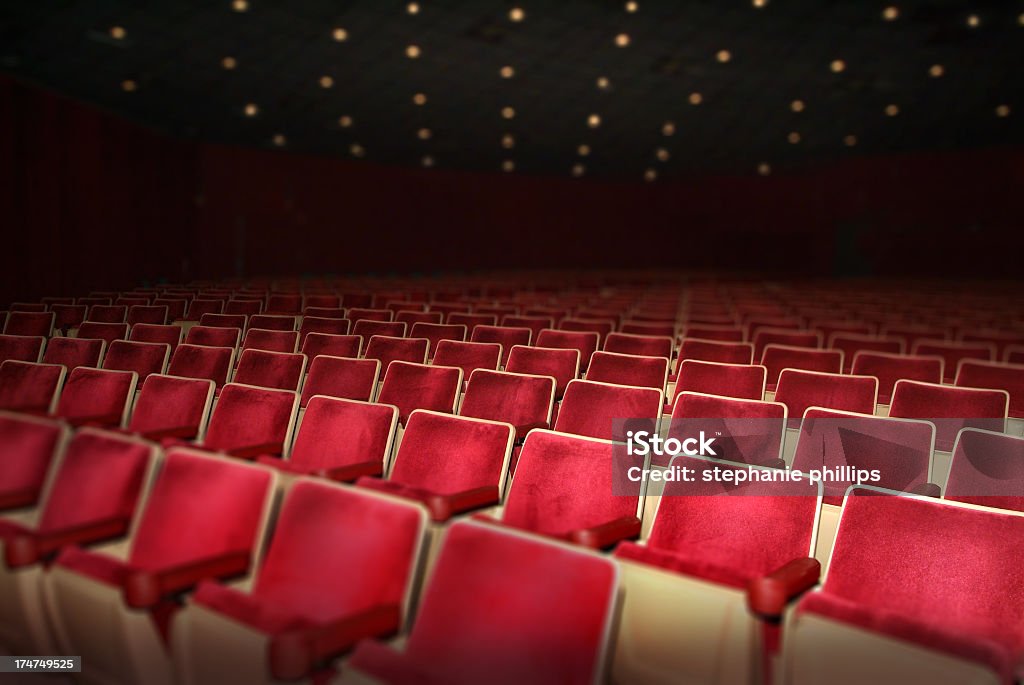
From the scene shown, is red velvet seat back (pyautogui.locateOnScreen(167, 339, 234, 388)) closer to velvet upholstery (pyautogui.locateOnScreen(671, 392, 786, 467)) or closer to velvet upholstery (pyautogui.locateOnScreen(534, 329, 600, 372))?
velvet upholstery (pyautogui.locateOnScreen(534, 329, 600, 372))

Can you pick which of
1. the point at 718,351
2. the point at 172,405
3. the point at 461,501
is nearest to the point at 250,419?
the point at 172,405

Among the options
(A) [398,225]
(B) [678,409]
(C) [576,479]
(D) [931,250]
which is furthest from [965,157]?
(C) [576,479]

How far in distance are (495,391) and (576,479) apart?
1085mm

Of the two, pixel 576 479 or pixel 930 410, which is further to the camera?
pixel 930 410

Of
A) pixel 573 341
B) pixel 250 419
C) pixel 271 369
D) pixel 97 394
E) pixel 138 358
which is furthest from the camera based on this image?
pixel 573 341

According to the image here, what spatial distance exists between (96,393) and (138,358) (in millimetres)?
715

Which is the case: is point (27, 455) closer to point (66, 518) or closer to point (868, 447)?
point (66, 518)

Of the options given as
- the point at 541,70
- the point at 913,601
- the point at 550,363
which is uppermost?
the point at 541,70

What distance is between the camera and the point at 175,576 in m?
1.48

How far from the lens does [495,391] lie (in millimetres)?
3080

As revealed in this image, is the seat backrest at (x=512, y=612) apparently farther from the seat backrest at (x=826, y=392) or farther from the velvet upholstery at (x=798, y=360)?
the velvet upholstery at (x=798, y=360)

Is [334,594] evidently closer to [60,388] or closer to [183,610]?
[183,610]

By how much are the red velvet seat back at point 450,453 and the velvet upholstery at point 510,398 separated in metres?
0.65

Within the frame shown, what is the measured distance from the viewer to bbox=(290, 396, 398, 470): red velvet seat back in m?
2.38
